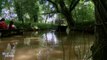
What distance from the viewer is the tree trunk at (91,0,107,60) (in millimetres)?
2076

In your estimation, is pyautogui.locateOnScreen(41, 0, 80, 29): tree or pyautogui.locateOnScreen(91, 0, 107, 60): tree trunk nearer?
pyautogui.locateOnScreen(91, 0, 107, 60): tree trunk

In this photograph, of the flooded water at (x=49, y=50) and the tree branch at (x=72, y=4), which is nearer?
the flooded water at (x=49, y=50)

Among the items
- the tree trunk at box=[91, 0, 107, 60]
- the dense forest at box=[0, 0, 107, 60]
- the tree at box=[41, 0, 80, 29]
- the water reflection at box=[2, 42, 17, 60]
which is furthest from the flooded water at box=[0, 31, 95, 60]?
the tree at box=[41, 0, 80, 29]

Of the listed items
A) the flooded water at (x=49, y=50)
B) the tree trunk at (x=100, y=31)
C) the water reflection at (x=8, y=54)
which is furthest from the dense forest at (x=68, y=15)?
the water reflection at (x=8, y=54)

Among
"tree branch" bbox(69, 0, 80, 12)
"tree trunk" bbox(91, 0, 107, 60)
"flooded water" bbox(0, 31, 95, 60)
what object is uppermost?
"tree trunk" bbox(91, 0, 107, 60)

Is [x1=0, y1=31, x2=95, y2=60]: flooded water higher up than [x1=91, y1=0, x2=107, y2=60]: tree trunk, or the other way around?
[x1=91, y1=0, x2=107, y2=60]: tree trunk

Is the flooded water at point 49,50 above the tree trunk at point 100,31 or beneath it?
beneath

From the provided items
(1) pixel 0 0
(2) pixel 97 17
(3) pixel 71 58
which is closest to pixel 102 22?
(2) pixel 97 17

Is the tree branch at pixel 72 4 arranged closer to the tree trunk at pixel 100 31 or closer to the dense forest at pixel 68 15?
the dense forest at pixel 68 15

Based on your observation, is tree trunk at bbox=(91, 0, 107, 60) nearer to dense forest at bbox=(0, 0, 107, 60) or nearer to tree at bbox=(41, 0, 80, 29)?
dense forest at bbox=(0, 0, 107, 60)

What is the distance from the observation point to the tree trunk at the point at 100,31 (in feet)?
6.81

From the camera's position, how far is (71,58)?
23.3 ft

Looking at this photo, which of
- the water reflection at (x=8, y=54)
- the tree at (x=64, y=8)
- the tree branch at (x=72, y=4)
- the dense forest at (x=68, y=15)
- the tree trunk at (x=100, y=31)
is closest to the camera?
the tree trunk at (x=100, y=31)

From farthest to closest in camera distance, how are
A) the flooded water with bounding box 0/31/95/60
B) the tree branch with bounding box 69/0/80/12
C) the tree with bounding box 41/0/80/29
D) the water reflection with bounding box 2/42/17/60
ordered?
the tree branch with bounding box 69/0/80/12 → the tree with bounding box 41/0/80/29 → the water reflection with bounding box 2/42/17/60 → the flooded water with bounding box 0/31/95/60
